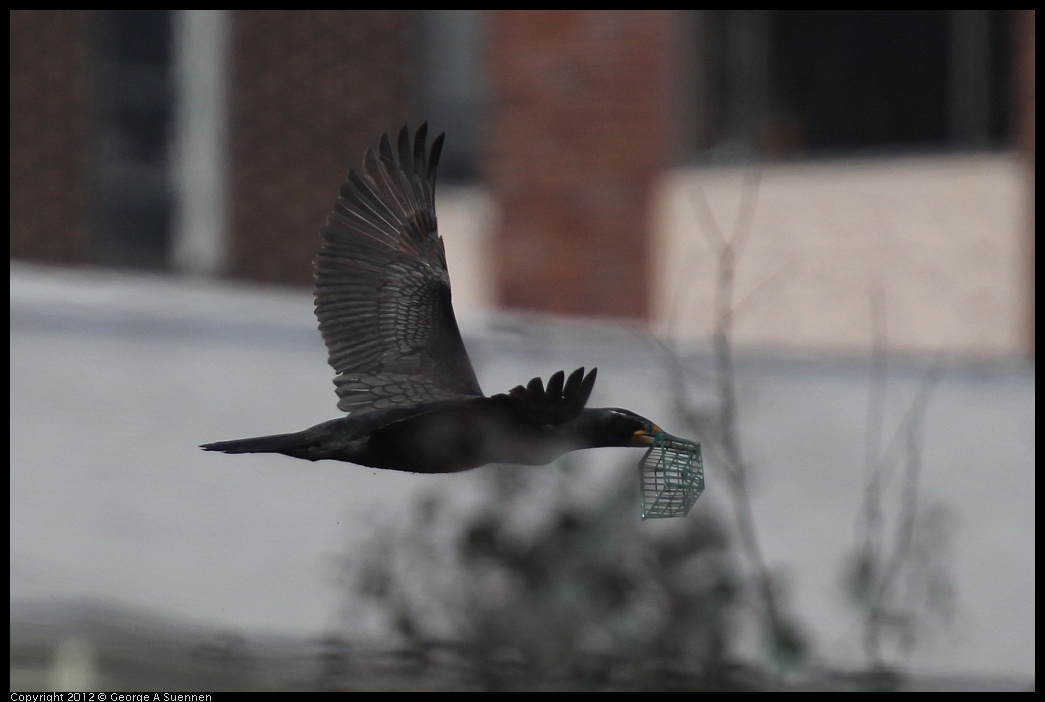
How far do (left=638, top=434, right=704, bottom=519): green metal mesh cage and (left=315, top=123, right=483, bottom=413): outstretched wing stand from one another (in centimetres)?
18

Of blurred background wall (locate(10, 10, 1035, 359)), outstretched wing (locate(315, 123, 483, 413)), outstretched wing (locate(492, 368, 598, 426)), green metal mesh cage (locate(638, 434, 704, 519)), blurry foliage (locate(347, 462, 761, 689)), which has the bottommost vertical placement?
blurry foliage (locate(347, 462, 761, 689))

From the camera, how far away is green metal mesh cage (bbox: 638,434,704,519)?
119 cm

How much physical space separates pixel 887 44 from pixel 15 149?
24.4 ft

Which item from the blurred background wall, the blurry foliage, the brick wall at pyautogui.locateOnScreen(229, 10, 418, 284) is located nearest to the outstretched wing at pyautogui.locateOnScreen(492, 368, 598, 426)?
the blurry foliage

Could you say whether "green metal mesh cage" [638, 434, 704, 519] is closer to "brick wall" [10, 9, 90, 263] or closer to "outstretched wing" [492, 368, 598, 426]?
"outstretched wing" [492, 368, 598, 426]

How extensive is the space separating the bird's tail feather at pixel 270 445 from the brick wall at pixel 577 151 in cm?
851

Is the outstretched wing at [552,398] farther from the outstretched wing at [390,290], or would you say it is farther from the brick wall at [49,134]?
the brick wall at [49,134]

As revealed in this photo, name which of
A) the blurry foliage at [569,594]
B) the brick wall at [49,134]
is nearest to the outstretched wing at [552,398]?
the blurry foliage at [569,594]

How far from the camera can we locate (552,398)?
112cm

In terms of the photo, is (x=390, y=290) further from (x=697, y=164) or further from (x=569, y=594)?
(x=697, y=164)

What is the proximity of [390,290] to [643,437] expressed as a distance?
1.48 feet

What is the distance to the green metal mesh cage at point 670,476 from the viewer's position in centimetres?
119
